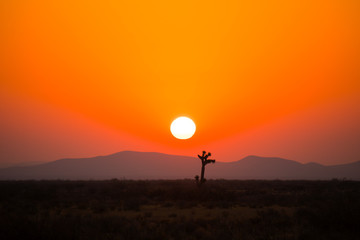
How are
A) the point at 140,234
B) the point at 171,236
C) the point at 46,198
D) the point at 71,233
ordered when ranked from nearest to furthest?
the point at 71,233, the point at 140,234, the point at 171,236, the point at 46,198

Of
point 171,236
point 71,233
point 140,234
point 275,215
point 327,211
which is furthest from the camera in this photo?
point 275,215

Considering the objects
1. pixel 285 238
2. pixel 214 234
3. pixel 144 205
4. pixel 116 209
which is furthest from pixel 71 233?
pixel 144 205

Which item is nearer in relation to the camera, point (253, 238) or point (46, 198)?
point (253, 238)

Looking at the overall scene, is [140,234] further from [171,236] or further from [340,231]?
[340,231]

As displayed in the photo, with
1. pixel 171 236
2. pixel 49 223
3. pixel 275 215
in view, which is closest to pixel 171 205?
pixel 275 215

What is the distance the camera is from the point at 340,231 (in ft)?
39.4

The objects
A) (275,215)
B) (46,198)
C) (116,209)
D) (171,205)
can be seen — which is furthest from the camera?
(46,198)

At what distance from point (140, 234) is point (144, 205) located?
12.1 meters

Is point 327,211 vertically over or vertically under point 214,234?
over

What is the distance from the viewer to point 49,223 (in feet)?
35.2

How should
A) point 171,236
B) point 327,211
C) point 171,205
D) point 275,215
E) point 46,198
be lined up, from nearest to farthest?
point 171,236
point 327,211
point 275,215
point 171,205
point 46,198

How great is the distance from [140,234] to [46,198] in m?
19.0

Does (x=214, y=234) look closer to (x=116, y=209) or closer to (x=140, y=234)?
(x=140, y=234)

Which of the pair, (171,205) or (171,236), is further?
(171,205)
